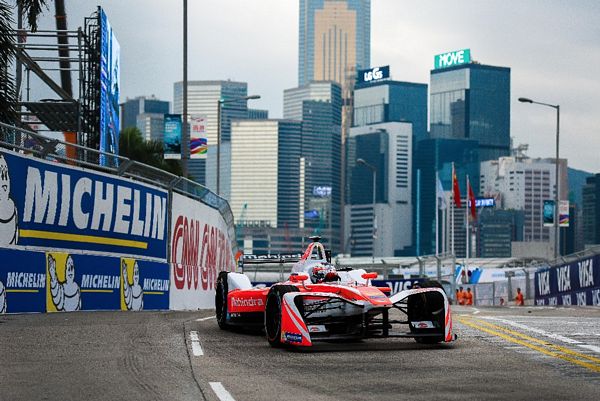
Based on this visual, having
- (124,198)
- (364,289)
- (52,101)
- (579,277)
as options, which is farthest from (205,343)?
(579,277)

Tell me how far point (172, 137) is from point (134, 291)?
19583mm

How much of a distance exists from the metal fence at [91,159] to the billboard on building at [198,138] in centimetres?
938

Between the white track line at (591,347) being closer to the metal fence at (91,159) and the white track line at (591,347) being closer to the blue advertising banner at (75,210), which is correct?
the blue advertising banner at (75,210)

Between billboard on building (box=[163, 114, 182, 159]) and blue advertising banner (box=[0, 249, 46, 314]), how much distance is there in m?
23.4

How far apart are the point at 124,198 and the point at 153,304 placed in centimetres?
319

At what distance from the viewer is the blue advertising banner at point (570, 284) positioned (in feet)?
143

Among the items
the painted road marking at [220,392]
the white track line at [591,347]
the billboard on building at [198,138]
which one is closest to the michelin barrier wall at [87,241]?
the white track line at [591,347]

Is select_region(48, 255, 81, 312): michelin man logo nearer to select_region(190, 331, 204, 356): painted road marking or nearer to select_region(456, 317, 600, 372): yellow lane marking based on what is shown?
select_region(190, 331, 204, 356): painted road marking

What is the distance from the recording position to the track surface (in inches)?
416

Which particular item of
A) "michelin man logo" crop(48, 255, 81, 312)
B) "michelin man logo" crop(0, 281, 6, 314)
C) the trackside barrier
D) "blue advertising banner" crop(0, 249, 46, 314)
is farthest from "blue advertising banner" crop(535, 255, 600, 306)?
"michelin man logo" crop(0, 281, 6, 314)

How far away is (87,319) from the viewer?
2006cm

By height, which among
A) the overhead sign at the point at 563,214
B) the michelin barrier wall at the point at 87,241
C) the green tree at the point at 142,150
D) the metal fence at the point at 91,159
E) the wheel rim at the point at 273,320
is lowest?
the wheel rim at the point at 273,320

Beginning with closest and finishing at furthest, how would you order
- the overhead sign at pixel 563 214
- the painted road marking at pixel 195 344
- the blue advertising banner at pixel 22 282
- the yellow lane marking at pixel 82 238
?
the painted road marking at pixel 195 344 → the blue advertising banner at pixel 22 282 → the yellow lane marking at pixel 82 238 → the overhead sign at pixel 563 214

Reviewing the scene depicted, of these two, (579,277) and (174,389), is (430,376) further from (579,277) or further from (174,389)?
(579,277)
